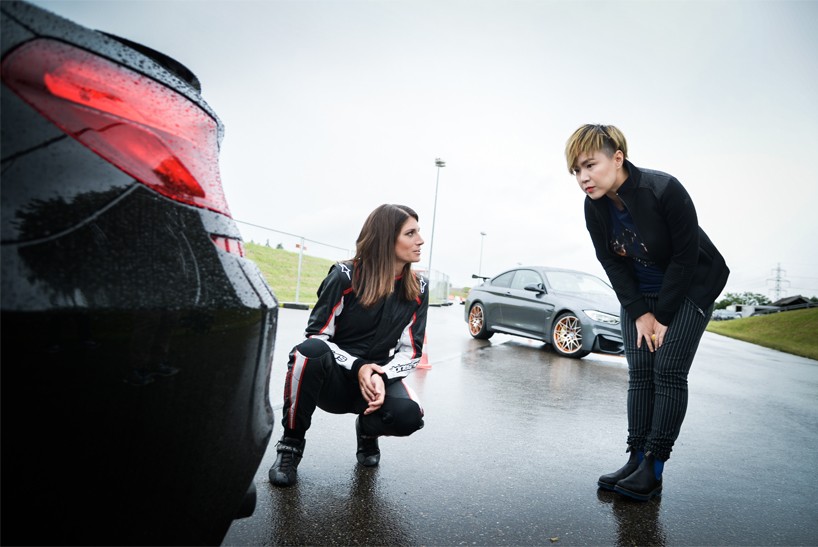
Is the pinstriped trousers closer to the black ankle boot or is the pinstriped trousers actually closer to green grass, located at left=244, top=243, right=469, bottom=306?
the black ankle boot

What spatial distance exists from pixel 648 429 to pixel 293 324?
754 cm

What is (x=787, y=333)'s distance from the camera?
21.8 m

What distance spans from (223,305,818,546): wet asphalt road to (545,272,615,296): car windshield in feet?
12.2

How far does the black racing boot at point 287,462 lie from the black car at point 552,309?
249 inches

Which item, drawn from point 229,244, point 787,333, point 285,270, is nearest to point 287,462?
point 229,244

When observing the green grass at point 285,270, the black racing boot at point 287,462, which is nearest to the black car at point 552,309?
the black racing boot at point 287,462

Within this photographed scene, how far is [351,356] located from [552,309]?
6.56 metres

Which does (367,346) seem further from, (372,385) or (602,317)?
(602,317)

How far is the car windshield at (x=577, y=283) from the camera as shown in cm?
897

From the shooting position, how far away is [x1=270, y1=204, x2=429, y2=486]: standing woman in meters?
2.55

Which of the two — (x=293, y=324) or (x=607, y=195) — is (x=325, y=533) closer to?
(x=607, y=195)

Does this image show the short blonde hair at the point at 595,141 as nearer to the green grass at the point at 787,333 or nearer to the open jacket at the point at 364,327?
the open jacket at the point at 364,327

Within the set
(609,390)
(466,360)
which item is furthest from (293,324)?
(609,390)

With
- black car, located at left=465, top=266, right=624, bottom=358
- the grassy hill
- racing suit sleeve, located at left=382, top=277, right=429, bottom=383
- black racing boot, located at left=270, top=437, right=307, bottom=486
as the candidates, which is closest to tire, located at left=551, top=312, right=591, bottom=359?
black car, located at left=465, top=266, right=624, bottom=358
